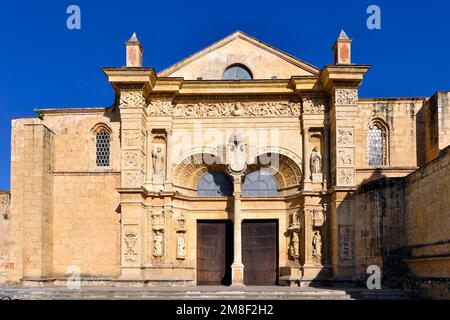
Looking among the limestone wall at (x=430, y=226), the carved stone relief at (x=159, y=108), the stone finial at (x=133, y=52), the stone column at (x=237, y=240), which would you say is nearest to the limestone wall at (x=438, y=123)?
the limestone wall at (x=430, y=226)

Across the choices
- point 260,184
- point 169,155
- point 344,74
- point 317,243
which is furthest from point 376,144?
point 169,155

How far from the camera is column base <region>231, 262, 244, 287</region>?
2383cm

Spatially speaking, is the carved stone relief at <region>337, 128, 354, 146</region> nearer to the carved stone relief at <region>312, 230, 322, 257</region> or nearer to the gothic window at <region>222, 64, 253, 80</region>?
the carved stone relief at <region>312, 230, 322, 257</region>

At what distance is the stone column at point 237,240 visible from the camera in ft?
78.3

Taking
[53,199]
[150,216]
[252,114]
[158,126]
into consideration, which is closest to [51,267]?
[53,199]

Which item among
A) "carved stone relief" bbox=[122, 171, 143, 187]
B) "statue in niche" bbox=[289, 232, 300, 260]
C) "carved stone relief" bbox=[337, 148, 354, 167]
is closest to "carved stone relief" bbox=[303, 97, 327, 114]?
"carved stone relief" bbox=[337, 148, 354, 167]

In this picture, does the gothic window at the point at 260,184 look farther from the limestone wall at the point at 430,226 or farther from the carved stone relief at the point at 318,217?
the limestone wall at the point at 430,226

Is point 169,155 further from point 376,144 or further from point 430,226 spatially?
point 430,226

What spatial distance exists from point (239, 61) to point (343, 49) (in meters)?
4.53

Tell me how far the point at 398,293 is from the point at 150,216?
10.4 metres

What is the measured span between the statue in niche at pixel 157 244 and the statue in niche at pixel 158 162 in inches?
96.0

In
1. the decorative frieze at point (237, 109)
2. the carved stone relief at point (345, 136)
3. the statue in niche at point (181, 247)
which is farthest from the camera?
the decorative frieze at point (237, 109)

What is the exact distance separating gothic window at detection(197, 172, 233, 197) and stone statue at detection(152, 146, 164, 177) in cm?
202

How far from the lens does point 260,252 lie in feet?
81.7
